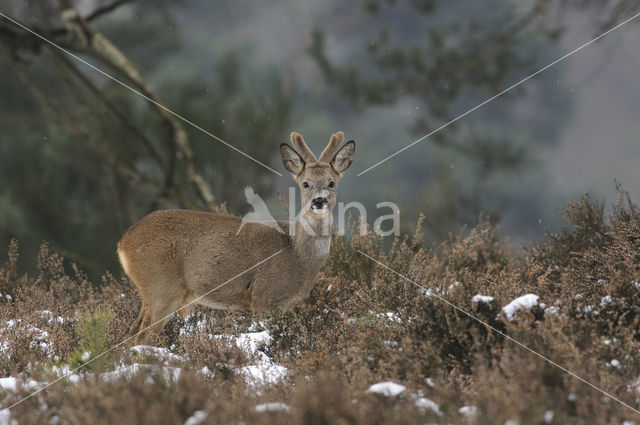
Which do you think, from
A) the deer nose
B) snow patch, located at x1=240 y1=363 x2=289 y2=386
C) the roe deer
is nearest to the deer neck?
the roe deer

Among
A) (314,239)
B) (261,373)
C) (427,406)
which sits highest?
(314,239)

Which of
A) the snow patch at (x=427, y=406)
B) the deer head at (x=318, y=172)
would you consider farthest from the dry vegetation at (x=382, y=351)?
the deer head at (x=318, y=172)

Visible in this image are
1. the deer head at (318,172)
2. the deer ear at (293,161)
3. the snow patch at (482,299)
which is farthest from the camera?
the deer ear at (293,161)

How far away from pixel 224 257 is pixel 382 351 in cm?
169

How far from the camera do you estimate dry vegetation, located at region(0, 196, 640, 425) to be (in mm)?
3297

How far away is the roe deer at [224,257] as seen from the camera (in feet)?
17.5

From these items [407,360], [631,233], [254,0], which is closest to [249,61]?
[254,0]

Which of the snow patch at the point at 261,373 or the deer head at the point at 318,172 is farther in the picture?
the deer head at the point at 318,172

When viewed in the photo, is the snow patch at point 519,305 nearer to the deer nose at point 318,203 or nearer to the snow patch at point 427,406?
the snow patch at point 427,406

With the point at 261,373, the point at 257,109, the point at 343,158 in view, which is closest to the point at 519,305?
the point at 261,373

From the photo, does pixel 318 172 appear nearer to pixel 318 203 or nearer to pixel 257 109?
pixel 318 203

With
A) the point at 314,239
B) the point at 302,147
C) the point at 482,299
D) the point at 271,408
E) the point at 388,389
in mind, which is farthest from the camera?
the point at 302,147

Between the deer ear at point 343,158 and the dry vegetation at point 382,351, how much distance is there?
40.6 inches

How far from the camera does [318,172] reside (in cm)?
557
